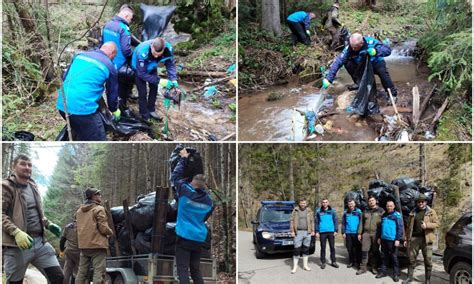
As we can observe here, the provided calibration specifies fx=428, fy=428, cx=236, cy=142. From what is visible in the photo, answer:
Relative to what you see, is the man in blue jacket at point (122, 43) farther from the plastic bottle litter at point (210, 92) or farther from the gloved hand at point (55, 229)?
the gloved hand at point (55, 229)

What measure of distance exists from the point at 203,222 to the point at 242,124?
1.54 meters

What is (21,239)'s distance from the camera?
3896 mm

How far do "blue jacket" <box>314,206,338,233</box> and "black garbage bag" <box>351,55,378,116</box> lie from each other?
4.08 ft

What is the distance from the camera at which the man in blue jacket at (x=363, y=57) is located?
526cm

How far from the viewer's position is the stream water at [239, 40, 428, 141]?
5.00m

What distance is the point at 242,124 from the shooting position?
17.5 ft

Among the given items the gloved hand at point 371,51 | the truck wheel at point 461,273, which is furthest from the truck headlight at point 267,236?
the gloved hand at point 371,51

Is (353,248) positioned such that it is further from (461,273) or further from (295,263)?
(461,273)

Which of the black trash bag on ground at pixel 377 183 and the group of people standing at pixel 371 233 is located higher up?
the black trash bag on ground at pixel 377 183

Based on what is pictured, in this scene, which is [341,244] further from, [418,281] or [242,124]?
[242,124]

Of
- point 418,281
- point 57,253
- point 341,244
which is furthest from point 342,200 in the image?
point 57,253

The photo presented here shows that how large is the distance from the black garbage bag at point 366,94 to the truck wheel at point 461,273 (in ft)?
6.41

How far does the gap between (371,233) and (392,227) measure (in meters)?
0.29

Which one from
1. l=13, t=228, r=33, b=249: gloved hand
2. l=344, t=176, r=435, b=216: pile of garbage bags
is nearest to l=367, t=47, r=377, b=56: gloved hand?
l=344, t=176, r=435, b=216: pile of garbage bags
